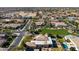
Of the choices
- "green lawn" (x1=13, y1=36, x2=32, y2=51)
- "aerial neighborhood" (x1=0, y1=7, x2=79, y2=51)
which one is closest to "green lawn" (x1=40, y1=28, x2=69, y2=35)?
"aerial neighborhood" (x1=0, y1=7, x2=79, y2=51)

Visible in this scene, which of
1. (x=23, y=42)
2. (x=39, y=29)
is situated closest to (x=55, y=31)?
(x=39, y=29)

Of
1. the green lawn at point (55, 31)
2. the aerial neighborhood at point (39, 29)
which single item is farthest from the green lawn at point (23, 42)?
the green lawn at point (55, 31)

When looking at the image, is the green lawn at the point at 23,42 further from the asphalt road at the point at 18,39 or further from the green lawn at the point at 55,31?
the green lawn at the point at 55,31

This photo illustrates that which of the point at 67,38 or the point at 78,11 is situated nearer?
the point at 67,38

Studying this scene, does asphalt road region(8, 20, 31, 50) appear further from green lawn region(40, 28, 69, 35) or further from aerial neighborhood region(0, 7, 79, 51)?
green lawn region(40, 28, 69, 35)

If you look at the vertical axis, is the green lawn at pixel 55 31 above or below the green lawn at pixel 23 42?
above

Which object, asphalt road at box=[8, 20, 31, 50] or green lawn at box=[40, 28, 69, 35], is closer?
asphalt road at box=[8, 20, 31, 50]
